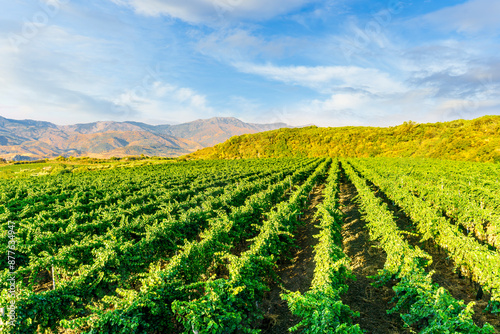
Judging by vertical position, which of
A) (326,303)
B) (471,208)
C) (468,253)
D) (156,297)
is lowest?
(156,297)

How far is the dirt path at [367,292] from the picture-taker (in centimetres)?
652

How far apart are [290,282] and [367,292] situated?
272cm

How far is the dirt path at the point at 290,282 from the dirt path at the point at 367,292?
5.29ft

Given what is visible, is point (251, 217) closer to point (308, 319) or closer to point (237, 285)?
point (237, 285)

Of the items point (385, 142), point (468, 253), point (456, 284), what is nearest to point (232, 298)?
point (468, 253)

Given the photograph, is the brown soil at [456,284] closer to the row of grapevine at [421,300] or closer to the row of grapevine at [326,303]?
the row of grapevine at [421,300]

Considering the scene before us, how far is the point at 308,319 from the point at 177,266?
3.98 meters

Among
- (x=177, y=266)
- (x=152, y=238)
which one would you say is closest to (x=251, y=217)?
(x=152, y=238)

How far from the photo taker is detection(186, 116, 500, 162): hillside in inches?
2391

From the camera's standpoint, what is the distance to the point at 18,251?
9164 mm

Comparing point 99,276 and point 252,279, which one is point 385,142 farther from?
point 99,276

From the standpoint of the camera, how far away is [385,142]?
3526 inches

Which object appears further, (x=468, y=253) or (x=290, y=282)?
(x=290, y=282)

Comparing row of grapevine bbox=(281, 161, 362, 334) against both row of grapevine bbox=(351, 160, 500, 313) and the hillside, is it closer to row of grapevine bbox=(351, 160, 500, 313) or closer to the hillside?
row of grapevine bbox=(351, 160, 500, 313)
